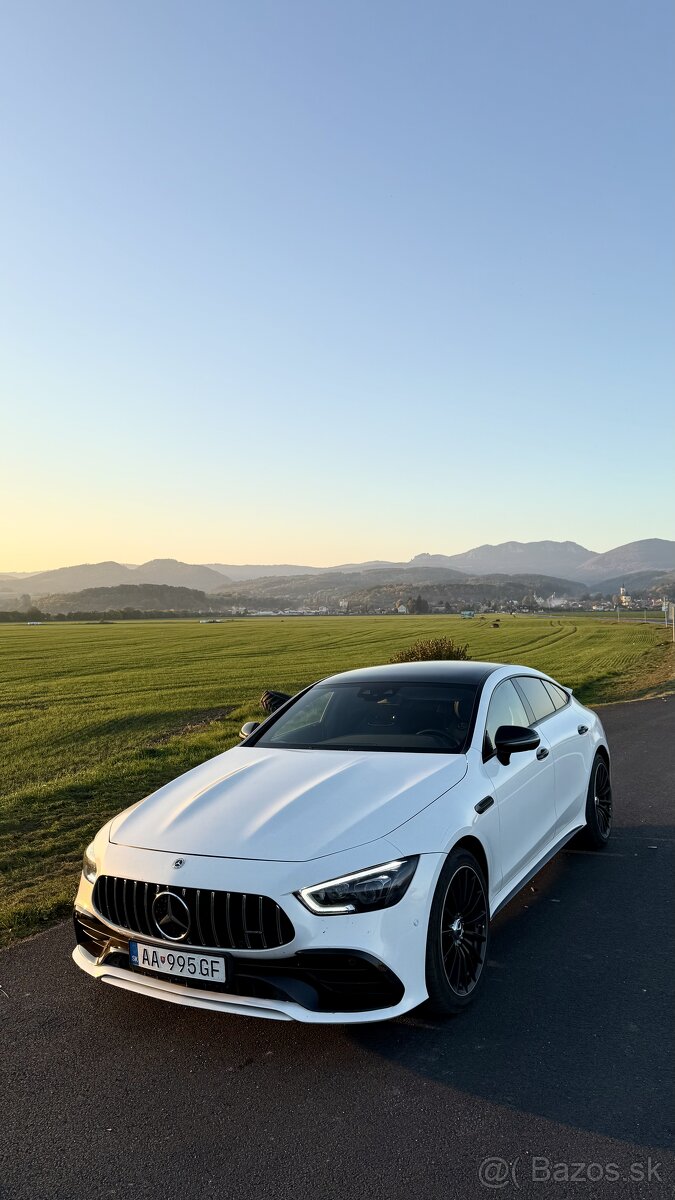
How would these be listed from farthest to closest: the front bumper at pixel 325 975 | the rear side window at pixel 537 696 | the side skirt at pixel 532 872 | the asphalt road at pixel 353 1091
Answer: the rear side window at pixel 537 696
the side skirt at pixel 532 872
the front bumper at pixel 325 975
the asphalt road at pixel 353 1091

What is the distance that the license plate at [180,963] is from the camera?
3.61m

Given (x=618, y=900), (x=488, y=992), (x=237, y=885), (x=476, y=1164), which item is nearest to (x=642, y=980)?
(x=488, y=992)

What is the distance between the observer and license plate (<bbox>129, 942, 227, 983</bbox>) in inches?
142

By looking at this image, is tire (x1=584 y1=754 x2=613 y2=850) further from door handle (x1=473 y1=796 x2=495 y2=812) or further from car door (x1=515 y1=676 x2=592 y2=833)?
door handle (x1=473 y1=796 x2=495 y2=812)

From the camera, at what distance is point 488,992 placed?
4.25m

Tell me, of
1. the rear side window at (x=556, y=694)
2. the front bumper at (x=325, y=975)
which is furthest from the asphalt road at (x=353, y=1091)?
the rear side window at (x=556, y=694)

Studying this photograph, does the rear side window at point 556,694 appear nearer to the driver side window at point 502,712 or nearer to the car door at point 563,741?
the car door at point 563,741

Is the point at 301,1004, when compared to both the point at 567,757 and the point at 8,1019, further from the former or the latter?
the point at 567,757

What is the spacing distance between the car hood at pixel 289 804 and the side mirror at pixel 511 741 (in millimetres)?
242

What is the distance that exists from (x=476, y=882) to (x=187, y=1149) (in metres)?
1.81

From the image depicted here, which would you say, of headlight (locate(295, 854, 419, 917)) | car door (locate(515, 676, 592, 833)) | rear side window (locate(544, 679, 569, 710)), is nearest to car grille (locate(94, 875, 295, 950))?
headlight (locate(295, 854, 419, 917))

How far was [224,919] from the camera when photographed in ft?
11.9

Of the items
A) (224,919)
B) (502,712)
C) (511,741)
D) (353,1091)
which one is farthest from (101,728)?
(353,1091)

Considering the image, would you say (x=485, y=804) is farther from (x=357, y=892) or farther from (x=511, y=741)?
(x=357, y=892)
